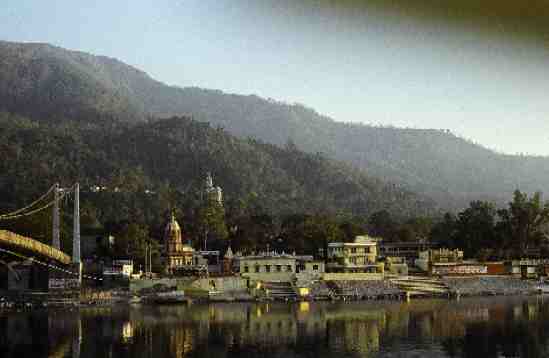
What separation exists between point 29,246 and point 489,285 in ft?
105

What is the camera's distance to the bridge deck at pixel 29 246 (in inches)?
1267

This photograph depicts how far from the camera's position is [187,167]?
3900 inches

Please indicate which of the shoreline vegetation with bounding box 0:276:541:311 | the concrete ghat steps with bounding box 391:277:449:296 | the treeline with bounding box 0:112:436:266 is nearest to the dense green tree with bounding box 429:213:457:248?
the treeline with bounding box 0:112:436:266

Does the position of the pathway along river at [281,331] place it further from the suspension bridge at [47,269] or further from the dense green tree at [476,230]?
the dense green tree at [476,230]

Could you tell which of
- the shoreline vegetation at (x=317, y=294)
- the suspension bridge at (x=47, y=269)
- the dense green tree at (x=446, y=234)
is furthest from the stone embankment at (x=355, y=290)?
the suspension bridge at (x=47, y=269)

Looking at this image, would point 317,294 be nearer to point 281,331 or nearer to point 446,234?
point 281,331

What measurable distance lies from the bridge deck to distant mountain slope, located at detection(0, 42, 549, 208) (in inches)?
3291

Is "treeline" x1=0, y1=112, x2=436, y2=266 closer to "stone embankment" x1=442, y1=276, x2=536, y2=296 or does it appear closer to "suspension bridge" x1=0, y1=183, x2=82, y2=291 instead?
"stone embankment" x1=442, y1=276, x2=536, y2=296

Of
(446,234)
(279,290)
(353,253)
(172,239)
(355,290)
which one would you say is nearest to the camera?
(279,290)

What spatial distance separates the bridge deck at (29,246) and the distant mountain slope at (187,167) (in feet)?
117

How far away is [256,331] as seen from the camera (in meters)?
32.8

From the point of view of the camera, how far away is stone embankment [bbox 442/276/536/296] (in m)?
55.6

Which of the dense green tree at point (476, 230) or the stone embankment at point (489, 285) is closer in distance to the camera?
the stone embankment at point (489, 285)

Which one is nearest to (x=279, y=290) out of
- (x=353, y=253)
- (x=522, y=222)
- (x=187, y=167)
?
(x=353, y=253)
